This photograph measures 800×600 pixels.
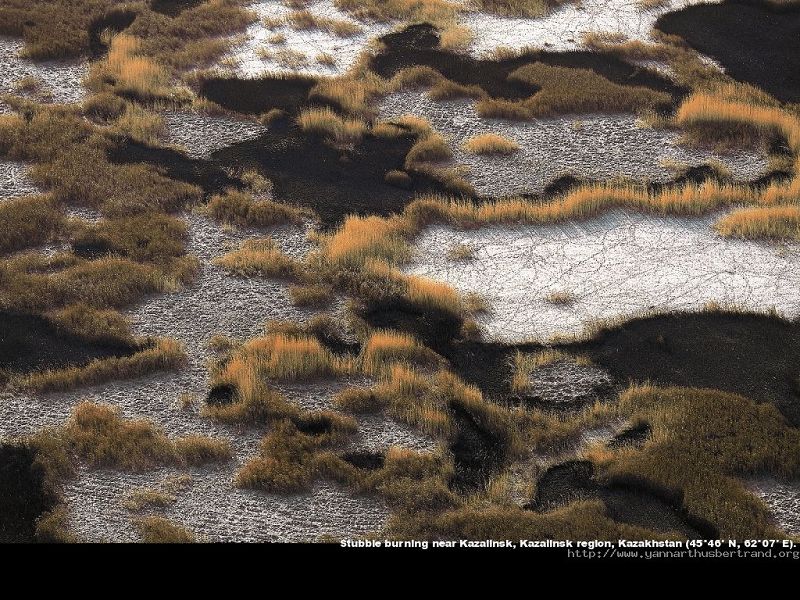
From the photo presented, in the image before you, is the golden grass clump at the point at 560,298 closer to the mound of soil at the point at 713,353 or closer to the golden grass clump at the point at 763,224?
the mound of soil at the point at 713,353

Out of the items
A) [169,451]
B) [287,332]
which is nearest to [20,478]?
[169,451]

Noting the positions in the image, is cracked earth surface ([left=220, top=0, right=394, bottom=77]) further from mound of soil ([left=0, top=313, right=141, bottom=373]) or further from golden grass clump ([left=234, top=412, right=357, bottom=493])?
golden grass clump ([left=234, top=412, right=357, bottom=493])

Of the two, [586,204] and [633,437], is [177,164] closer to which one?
[586,204]

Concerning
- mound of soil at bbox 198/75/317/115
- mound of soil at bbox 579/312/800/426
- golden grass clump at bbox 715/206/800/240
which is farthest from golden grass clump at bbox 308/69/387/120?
mound of soil at bbox 579/312/800/426

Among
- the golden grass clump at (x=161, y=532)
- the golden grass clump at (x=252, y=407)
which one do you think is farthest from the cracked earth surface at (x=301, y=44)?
the golden grass clump at (x=161, y=532)

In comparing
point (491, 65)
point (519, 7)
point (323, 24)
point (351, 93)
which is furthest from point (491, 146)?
point (519, 7)
